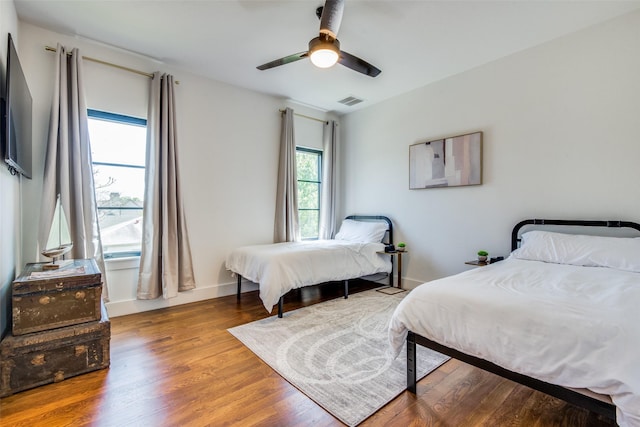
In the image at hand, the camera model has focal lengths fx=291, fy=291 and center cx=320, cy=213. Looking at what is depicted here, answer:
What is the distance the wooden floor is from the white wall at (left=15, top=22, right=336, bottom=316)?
1.39 m

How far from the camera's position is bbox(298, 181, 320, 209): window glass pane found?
4.84m

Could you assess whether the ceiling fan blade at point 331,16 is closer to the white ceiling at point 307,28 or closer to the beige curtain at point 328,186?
the white ceiling at point 307,28

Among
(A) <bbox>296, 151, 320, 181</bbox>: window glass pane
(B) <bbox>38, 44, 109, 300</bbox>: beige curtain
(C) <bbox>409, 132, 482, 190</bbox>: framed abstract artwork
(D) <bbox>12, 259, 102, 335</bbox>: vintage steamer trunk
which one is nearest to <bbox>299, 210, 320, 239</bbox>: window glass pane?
(A) <bbox>296, 151, 320, 181</bbox>: window glass pane

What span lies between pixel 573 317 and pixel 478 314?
0.38 m

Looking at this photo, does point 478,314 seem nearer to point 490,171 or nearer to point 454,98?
point 490,171

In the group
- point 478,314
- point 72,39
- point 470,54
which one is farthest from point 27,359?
point 470,54

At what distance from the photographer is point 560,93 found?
289 cm

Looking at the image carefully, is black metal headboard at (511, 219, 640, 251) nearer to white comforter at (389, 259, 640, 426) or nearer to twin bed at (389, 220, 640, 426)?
twin bed at (389, 220, 640, 426)

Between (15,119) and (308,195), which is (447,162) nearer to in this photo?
(308,195)

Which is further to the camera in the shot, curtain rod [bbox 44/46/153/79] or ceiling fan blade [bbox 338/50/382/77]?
curtain rod [bbox 44/46/153/79]

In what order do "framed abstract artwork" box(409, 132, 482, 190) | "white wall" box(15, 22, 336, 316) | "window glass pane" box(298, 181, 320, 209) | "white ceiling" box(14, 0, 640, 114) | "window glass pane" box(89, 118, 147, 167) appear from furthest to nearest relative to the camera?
"window glass pane" box(298, 181, 320, 209) → "framed abstract artwork" box(409, 132, 482, 190) → "window glass pane" box(89, 118, 147, 167) → "white wall" box(15, 22, 336, 316) → "white ceiling" box(14, 0, 640, 114)

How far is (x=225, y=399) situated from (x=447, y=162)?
3.46 metres

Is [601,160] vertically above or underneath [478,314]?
above

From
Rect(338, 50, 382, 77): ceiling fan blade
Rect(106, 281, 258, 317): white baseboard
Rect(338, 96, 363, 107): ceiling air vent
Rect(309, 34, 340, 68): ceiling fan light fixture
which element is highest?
Rect(338, 96, 363, 107): ceiling air vent
